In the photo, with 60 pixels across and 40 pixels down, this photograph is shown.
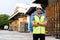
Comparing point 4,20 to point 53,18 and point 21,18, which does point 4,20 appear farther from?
point 53,18

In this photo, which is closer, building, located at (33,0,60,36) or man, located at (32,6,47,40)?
man, located at (32,6,47,40)

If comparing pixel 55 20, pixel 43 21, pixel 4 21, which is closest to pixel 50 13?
pixel 55 20

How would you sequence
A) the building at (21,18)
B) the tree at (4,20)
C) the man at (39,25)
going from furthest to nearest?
the tree at (4,20) < the building at (21,18) < the man at (39,25)

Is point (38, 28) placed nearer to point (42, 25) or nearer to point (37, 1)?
point (42, 25)

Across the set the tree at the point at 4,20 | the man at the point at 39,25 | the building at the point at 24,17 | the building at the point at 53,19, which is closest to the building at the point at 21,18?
the building at the point at 24,17

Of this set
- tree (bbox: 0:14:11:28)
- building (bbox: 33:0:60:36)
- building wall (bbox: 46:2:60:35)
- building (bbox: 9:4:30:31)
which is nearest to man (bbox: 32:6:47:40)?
building (bbox: 33:0:60:36)

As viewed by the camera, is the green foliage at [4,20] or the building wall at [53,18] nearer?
the building wall at [53,18]

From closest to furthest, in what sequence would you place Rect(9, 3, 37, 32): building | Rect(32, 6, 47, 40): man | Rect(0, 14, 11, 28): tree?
Rect(32, 6, 47, 40): man
Rect(9, 3, 37, 32): building
Rect(0, 14, 11, 28): tree

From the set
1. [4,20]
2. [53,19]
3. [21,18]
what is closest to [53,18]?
[53,19]

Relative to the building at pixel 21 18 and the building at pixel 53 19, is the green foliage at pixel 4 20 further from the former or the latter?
the building at pixel 53 19

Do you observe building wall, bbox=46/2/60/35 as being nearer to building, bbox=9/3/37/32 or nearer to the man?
the man

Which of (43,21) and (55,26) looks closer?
(43,21)

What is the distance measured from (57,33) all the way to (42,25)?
13937mm

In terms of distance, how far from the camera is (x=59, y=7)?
25.3 meters
